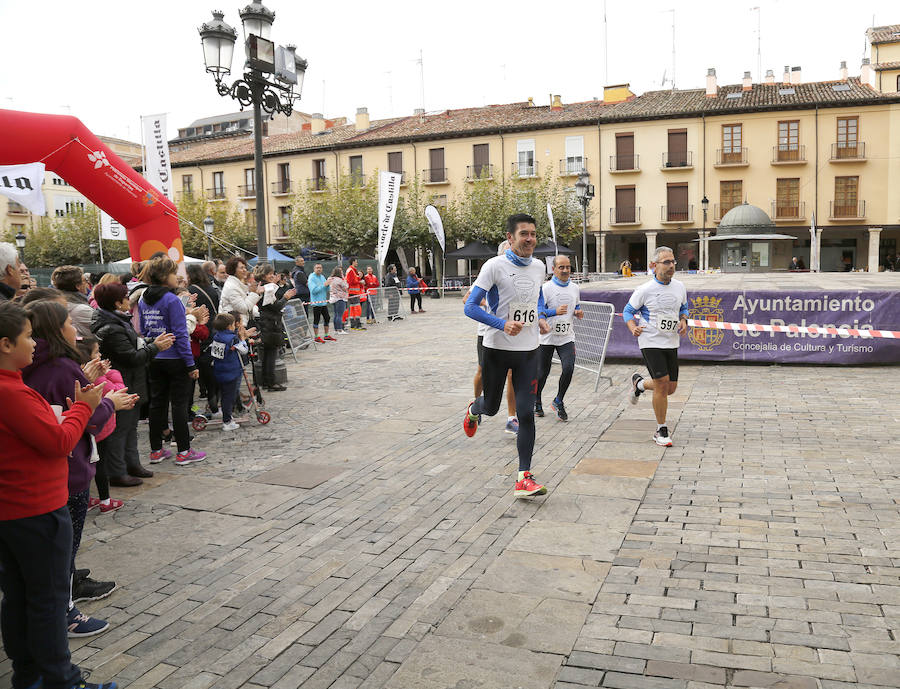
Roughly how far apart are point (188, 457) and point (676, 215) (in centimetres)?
3987

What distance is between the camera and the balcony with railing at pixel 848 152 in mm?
39500

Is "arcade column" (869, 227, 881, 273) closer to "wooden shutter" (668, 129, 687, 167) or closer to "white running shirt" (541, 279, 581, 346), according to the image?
"wooden shutter" (668, 129, 687, 167)

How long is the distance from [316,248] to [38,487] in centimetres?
4038

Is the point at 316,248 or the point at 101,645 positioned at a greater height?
the point at 316,248

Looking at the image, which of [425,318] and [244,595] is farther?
[425,318]

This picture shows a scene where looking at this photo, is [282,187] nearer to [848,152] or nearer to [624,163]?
[624,163]

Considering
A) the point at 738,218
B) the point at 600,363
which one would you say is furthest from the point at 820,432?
the point at 738,218

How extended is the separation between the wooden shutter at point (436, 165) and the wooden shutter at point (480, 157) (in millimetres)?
2148

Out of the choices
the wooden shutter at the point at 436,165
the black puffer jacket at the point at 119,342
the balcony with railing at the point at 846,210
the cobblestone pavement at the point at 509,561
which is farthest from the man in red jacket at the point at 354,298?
the balcony with railing at the point at 846,210

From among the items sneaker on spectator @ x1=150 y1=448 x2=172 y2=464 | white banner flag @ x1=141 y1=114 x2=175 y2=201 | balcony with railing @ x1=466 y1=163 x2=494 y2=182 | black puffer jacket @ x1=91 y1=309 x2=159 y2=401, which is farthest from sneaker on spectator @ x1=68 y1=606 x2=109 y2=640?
balcony with railing @ x1=466 y1=163 x2=494 y2=182

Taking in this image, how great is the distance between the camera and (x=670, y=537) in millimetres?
4426

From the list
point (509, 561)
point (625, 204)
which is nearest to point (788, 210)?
point (625, 204)

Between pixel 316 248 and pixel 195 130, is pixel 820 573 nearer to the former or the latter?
pixel 316 248

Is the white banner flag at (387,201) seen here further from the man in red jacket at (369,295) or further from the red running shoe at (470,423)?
the red running shoe at (470,423)
